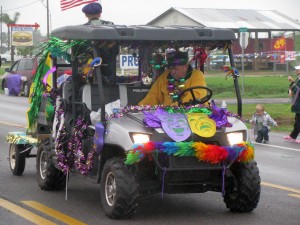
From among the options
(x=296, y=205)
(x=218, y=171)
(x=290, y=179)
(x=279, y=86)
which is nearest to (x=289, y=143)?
(x=290, y=179)

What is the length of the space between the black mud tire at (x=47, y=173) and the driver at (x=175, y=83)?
145 centimetres

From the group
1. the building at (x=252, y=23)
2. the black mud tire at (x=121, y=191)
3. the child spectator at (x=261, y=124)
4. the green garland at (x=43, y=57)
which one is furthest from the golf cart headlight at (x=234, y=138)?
the building at (x=252, y=23)

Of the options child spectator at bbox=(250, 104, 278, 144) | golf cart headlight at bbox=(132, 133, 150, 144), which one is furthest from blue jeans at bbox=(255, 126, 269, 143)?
golf cart headlight at bbox=(132, 133, 150, 144)

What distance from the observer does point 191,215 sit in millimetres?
8750

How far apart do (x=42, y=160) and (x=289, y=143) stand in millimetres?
8174

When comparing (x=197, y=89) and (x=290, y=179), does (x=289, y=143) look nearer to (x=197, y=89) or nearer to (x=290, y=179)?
(x=290, y=179)

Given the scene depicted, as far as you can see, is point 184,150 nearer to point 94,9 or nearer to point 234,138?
point 234,138

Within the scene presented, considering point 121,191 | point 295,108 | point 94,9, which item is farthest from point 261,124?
point 121,191

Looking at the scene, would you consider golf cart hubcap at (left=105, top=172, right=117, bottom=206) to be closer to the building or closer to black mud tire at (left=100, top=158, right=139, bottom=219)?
black mud tire at (left=100, top=158, right=139, bottom=219)

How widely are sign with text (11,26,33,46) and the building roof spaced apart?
9.86 m

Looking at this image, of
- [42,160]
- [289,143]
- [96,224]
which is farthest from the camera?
[289,143]

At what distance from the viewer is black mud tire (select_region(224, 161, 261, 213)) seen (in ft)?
28.2

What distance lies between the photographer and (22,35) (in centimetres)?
6600

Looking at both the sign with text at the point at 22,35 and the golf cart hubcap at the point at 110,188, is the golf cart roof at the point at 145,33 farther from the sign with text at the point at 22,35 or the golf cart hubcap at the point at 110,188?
the sign with text at the point at 22,35
